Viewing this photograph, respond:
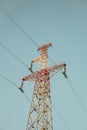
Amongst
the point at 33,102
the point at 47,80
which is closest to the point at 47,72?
the point at 47,80

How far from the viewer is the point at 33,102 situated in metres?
29.2

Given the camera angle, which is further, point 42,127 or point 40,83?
point 40,83

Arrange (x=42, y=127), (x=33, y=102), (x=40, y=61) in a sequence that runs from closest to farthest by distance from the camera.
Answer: (x=42, y=127), (x=33, y=102), (x=40, y=61)

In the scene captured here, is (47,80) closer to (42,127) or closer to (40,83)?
(40,83)

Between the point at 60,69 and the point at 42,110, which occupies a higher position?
the point at 60,69

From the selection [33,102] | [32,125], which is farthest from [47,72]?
[32,125]

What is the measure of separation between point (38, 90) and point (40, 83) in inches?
23.2

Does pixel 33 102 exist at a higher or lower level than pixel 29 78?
lower

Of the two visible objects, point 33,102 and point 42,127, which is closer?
point 42,127

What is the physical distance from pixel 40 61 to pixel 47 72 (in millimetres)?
1768

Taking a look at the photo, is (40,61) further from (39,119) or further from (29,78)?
(39,119)

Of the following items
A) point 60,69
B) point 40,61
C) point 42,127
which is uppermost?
point 40,61

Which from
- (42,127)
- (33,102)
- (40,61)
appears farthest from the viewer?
(40,61)

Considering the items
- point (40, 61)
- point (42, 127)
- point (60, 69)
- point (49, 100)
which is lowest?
point (42, 127)
